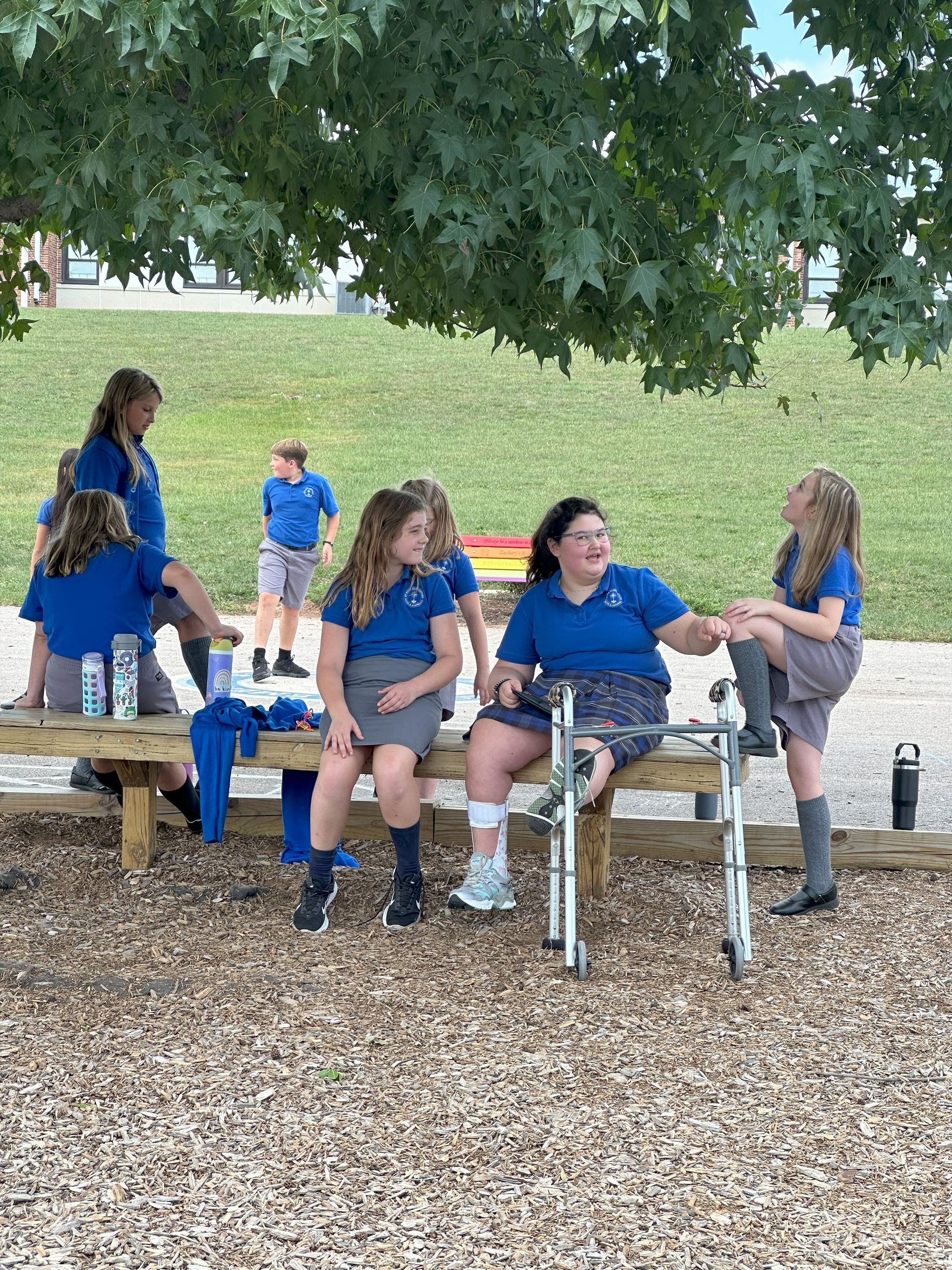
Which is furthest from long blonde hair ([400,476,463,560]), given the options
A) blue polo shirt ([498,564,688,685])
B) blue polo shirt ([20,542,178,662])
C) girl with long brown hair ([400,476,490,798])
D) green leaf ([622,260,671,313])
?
green leaf ([622,260,671,313])

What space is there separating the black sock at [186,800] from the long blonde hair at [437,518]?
4.84 ft

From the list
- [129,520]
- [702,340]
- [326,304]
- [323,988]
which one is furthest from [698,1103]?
[326,304]

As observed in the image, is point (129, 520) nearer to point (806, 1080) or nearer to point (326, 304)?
point (806, 1080)

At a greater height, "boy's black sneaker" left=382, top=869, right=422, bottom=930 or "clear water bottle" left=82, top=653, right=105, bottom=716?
"clear water bottle" left=82, top=653, right=105, bottom=716

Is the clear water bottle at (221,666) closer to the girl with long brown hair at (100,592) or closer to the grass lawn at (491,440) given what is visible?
the girl with long brown hair at (100,592)

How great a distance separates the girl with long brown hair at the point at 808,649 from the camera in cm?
510

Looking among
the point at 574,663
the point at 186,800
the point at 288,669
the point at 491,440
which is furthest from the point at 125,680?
the point at 491,440

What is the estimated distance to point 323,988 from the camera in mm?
4410

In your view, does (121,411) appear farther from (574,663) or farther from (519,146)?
(519,146)

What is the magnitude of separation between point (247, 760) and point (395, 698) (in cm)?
67

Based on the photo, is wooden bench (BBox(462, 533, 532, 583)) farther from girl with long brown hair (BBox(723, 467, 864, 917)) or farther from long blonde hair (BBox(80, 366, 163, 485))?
girl with long brown hair (BBox(723, 467, 864, 917))

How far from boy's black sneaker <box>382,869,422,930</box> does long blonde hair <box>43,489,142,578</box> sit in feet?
5.84

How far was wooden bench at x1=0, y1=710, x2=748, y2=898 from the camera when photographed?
16.5ft

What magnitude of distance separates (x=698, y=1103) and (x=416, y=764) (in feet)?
6.01
